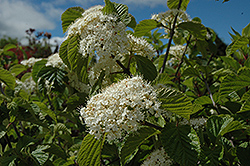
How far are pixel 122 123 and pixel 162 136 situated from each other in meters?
0.22

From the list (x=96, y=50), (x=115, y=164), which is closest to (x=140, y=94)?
(x=96, y=50)

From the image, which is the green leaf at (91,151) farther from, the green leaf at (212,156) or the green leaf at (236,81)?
the green leaf at (236,81)

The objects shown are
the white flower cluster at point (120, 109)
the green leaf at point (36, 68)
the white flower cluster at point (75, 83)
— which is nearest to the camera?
the white flower cluster at point (120, 109)

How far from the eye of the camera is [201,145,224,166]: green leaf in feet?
3.38

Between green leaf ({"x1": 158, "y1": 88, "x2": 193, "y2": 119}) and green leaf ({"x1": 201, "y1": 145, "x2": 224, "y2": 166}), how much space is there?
9.1 inches

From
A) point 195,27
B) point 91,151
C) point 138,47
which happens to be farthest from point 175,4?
point 91,151

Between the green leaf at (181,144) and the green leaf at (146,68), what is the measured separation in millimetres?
367

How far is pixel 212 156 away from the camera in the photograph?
1.06 meters

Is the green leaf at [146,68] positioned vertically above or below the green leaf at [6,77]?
below

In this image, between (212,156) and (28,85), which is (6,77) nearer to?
(28,85)

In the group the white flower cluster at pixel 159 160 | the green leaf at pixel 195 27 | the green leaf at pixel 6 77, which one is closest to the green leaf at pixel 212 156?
the white flower cluster at pixel 159 160

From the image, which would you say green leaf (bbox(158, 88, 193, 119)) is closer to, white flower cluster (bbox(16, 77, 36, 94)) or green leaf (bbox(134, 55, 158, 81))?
green leaf (bbox(134, 55, 158, 81))

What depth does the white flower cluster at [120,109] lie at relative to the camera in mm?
967

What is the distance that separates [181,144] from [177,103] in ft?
0.67
